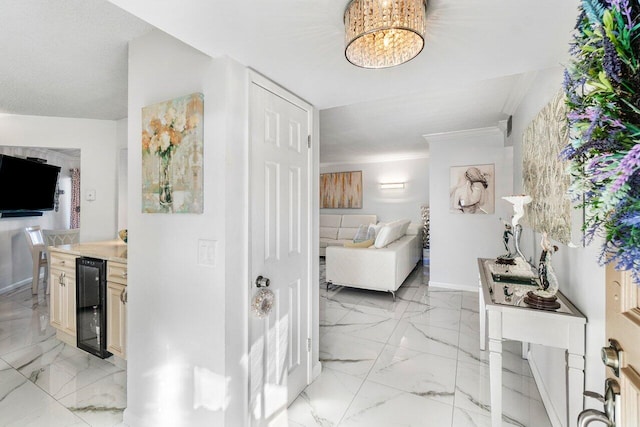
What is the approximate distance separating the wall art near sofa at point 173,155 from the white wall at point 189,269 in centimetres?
5

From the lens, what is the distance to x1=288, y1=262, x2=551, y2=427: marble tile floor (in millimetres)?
1785

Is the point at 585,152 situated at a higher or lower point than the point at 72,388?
higher

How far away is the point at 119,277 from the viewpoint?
2191mm

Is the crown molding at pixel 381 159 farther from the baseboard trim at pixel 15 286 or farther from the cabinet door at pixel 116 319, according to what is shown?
the baseboard trim at pixel 15 286

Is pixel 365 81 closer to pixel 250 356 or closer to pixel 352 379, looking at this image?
pixel 250 356

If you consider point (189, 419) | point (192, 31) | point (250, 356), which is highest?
point (192, 31)

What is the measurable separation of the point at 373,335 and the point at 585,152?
272 centimetres

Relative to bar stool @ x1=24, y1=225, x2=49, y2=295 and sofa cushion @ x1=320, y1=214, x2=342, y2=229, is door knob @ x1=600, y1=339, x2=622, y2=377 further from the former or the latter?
sofa cushion @ x1=320, y1=214, x2=342, y2=229

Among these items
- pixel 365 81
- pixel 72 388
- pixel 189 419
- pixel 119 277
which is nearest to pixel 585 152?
pixel 365 81

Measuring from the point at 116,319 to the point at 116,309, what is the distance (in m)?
0.08

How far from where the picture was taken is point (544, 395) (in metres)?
1.88

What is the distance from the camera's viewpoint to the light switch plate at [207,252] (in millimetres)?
1390

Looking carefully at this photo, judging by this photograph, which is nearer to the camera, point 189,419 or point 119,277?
point 189,419

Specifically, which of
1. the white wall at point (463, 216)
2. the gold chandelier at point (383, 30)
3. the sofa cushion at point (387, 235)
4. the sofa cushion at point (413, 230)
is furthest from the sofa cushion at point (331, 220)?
the gold chandelier at point (383, 30)
